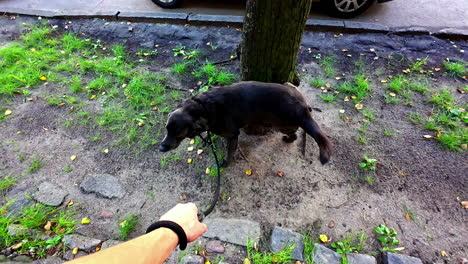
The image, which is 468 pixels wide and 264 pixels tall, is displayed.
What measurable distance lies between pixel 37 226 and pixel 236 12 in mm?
5045

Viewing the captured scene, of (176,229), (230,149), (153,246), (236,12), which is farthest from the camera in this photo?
(236,12)

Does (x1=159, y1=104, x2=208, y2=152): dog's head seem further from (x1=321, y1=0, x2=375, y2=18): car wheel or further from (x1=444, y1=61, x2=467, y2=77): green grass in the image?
(x1=321, y1=0, x2=375, y2=18): car wheel

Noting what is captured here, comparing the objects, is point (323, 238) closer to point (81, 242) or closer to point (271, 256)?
point (271, 256)

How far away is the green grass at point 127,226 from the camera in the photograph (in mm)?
2499

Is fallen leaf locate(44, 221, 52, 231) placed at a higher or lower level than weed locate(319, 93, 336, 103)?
lower

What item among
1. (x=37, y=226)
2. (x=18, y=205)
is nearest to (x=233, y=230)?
(x=37, y=226)

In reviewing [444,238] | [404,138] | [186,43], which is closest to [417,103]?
[404,138]

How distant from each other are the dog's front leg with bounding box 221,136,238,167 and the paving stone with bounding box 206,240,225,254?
867 millimetres

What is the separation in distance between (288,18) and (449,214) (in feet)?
8.00

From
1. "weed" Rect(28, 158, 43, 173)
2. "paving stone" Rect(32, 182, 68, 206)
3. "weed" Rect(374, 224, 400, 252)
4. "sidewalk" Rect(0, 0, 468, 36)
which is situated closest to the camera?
"weed" Rect(374, 224, 400, 252)

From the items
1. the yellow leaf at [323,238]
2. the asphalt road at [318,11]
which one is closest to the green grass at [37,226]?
the yellow leaf at [323,238]

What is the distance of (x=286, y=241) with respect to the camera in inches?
94.5

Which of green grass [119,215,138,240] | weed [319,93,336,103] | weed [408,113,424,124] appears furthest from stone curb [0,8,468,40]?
green grass [119,215,138,240]

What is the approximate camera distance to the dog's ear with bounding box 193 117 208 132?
2502mm
